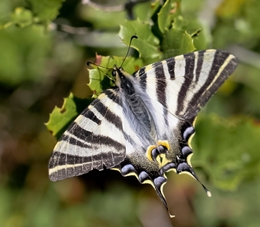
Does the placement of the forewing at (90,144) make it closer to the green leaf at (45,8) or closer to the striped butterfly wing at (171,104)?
the striped butterfly wing at (171,104)

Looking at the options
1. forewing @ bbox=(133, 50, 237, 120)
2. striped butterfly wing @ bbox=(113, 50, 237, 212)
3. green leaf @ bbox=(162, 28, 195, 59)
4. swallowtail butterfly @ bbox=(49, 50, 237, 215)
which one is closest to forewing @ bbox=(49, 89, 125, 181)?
swallowtail butterfly @ bbox=(49, 50, 237, 215)

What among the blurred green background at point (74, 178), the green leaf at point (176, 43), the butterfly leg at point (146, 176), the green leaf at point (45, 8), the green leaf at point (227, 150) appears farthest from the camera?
the blurred green background at point (74, 178)

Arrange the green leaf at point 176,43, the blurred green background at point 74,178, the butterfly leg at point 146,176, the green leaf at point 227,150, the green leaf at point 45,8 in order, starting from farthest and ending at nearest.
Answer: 1. the blurred green background at point 74,178
2. the green leaf at point 227,150
3. the green leaf at point 45,8
4. the butterfly leg at point 146,176
5. the green leaf at point 176,43

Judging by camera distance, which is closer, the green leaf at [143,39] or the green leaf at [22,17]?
the green leaf at [143,39]

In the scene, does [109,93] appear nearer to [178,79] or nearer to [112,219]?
[178,79]

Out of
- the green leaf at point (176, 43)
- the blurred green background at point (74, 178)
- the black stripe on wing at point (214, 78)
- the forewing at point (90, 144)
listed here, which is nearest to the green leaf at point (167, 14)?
the green leaf at point (176, 43)

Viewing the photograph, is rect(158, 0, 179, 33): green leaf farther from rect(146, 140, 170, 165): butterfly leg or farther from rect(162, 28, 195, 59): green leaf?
rect(146, 140, 170, 165): butterfly leg
